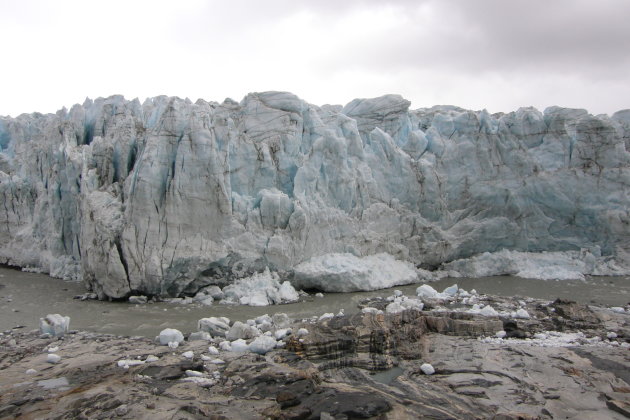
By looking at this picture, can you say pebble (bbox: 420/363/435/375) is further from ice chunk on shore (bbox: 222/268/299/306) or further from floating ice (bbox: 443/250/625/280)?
floating ice (bbox: 443/250/625/280)

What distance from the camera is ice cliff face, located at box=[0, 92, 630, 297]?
12781 mm

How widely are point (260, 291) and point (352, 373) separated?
6.30 meters

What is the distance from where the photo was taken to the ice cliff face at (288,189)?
1278 centimetres

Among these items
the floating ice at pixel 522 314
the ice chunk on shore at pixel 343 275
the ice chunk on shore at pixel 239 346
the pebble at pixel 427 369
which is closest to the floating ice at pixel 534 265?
the ice chunk on shore at pixel 343 275

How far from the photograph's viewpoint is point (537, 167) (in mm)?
16672

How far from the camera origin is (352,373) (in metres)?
6.36

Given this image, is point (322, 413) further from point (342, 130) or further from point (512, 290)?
point (342, 130)

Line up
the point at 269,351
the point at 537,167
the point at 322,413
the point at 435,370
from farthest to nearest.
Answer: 1. the point at 537,167
2. the point at 269,351
3. the point at 435,370
4. the point at 322,413

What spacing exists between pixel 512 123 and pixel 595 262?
18.4 feet

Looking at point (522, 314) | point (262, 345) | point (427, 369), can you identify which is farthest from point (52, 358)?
point (522, 314)

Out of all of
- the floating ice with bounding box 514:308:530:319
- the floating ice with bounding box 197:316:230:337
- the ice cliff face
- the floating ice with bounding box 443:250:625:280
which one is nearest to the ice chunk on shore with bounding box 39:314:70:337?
the floating ice with bounding box 197:316:230:337

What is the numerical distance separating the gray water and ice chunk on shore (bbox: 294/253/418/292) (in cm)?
32

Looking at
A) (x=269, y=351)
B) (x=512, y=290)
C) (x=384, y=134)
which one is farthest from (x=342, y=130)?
(x=269, y=351)

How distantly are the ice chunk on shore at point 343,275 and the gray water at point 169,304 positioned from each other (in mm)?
318
